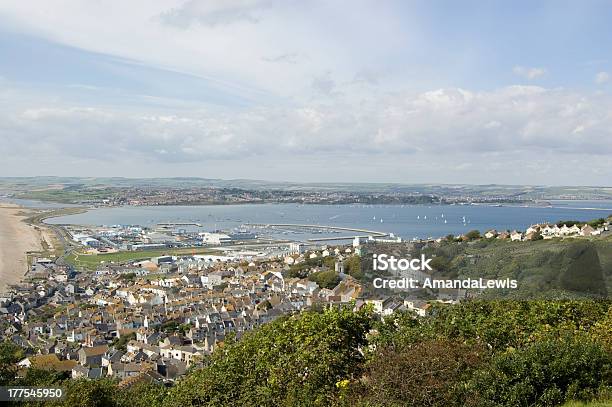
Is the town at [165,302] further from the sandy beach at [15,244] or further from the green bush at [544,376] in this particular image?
the green bush at [544,376]

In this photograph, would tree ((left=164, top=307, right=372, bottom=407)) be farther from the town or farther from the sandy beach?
the sandy beach

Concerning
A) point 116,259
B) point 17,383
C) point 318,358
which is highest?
point 318,358

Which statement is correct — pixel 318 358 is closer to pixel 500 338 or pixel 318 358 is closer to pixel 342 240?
pixel 500 338

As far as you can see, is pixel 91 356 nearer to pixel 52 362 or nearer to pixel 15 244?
pixel 52 362

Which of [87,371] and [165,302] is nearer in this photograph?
[87,371]

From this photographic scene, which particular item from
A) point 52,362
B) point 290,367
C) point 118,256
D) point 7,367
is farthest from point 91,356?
point 118,256

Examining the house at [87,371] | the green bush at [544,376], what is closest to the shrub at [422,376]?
the green bush at [544,376]

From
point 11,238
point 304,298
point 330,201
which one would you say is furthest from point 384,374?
point 330,201
